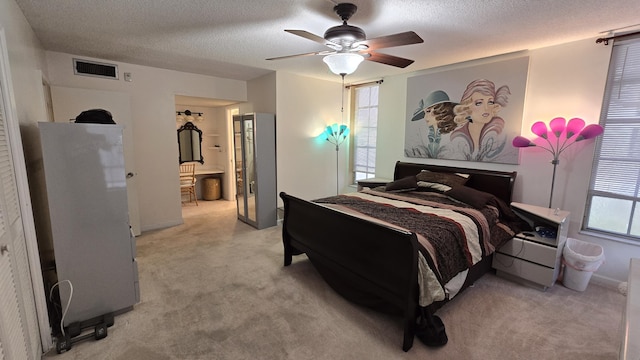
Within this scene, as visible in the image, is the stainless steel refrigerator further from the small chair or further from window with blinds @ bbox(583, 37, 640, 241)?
window with blinds @ bbox(583, 37, 640, 241)

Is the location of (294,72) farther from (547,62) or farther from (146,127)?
(547,62)

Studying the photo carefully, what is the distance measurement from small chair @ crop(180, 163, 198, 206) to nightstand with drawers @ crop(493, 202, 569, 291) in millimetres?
5315

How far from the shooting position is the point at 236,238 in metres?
4.03

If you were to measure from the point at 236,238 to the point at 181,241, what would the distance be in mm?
732

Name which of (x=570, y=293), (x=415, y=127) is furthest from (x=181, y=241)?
(x=570, y=293)

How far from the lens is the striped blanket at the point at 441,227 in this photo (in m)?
2.04

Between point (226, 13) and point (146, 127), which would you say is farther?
point (146, 127)

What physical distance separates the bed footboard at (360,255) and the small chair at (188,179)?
341 cm

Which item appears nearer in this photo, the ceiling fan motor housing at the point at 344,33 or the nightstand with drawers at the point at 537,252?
the ceiling fan motor housing at the point at 344,33

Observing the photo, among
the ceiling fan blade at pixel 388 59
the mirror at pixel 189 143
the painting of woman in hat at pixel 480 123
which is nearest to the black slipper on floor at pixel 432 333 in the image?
the ceiling fan blade at pixel 388 59

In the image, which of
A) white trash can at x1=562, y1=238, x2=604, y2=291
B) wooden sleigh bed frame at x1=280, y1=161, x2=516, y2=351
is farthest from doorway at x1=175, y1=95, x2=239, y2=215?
white trash can at x1=562, y1=238, x2=604, y2=291

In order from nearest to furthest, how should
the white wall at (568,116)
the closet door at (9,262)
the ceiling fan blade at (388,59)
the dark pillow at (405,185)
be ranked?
the closet door at (9,262) < the ceiling fan blade at (388,59) < the white wall at (568,116) < the dark pillow at (405,185)

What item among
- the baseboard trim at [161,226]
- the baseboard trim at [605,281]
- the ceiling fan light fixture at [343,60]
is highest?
the ceiling fan light fixture at [343,60]

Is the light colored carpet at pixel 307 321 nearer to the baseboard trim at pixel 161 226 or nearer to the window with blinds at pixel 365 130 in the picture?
the baseboard trim at pixel 161 226
